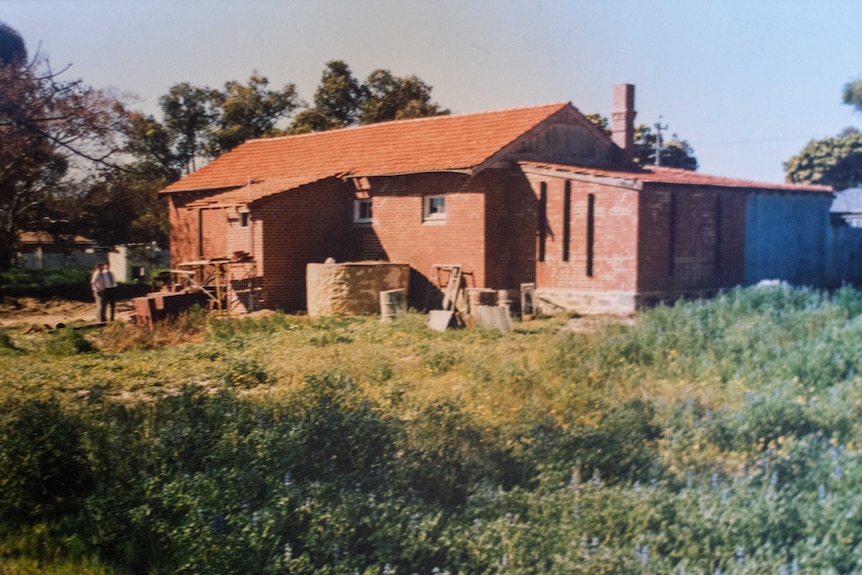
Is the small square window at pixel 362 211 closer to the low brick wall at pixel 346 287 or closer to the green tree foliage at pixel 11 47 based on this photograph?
→ the low brick wall at pixel 346 287

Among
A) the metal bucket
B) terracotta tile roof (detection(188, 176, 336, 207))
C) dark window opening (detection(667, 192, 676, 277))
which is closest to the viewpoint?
the metal bucket

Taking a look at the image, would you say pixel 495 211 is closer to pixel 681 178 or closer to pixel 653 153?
pixel 681 178

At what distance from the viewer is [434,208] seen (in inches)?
712

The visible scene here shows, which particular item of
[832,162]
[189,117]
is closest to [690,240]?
[832,162]

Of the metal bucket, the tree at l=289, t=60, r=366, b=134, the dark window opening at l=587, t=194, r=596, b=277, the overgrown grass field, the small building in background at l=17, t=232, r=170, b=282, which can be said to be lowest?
the overgrown grass field

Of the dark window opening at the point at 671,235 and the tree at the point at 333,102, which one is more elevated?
the tree at the point at 333,102

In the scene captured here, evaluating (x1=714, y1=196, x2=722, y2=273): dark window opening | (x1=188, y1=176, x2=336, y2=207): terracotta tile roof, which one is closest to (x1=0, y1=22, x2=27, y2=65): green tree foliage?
(x1=188, y1=176, x2=336, y2=207): terracotta tile roof

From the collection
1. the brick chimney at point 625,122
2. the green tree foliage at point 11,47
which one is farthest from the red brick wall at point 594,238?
the green tree foliage at point 11,47

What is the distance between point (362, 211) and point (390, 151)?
2715 millimetres

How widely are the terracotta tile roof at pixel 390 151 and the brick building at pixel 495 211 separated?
4 cm

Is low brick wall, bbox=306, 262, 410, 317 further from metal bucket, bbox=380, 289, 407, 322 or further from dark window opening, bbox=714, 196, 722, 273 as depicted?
dark window opening, bbox=714, 196, 722, 273

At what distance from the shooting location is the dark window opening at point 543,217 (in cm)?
1686

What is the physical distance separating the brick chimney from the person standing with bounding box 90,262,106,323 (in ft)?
43.3

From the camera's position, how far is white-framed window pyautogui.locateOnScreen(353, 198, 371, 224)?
750 inches
